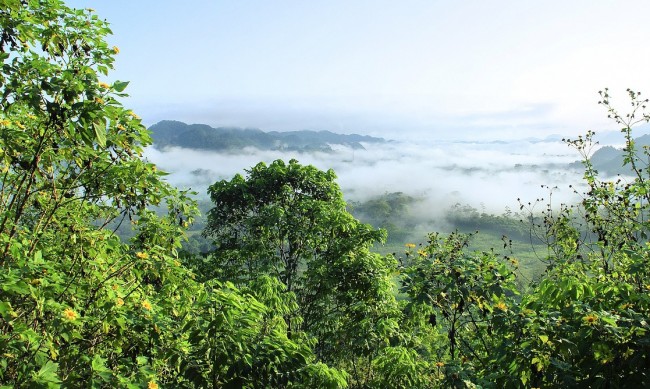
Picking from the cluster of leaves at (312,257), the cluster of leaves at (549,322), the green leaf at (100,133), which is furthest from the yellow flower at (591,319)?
the cluster of leaves at (312,257)

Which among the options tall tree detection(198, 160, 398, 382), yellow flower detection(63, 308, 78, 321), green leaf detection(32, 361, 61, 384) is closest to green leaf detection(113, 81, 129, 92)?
yellow flower detection(63, 308, 78, 321)

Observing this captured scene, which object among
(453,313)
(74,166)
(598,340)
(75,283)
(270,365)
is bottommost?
(453,313)

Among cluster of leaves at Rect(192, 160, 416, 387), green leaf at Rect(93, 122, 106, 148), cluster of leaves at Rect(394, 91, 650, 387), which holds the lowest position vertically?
cluster of leaves at Rect(192, 160, 416, 387)

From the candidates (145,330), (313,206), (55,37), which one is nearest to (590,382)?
(145,330)

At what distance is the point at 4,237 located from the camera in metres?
5.11

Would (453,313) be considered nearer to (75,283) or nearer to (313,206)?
(75,283)

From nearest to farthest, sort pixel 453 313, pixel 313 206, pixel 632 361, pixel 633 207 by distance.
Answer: pixel 632 361, pixel 453 313, pixel 633 207, pixel 313 206

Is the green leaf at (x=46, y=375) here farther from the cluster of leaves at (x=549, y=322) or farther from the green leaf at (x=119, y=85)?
the cluster of leaves at (x=549, y=322)

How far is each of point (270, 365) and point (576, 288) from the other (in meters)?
4.91

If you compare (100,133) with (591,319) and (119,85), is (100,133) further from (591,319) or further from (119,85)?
(591,319)

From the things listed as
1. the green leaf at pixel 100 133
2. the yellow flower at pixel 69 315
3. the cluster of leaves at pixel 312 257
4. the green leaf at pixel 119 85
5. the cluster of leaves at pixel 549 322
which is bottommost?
the cluster of leaves at pixel 312 257

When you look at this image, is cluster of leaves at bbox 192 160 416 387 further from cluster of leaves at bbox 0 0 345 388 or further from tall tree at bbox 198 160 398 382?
cluster of leaves at bbox 0 0 345 388

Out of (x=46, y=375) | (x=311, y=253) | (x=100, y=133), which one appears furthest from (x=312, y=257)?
(x=100, y=133)

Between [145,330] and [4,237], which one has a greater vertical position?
[4,237]
